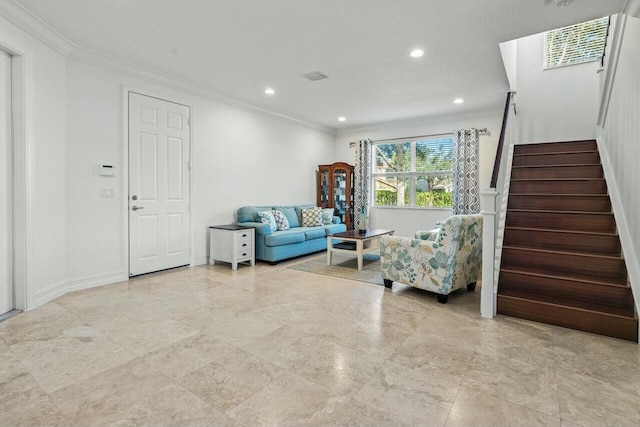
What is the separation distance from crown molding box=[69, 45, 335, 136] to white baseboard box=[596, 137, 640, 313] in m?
4.90

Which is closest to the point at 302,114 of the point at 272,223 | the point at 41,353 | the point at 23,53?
the point at 272,223

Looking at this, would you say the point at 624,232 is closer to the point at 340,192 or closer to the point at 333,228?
the point at 333,228

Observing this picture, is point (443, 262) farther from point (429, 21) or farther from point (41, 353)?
point (41, 353)

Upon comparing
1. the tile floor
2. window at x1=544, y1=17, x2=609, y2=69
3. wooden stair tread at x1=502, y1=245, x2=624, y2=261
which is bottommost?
the tile floor

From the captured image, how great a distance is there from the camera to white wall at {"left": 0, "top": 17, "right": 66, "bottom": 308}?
300 centimetres

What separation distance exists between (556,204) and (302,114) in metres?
4.38

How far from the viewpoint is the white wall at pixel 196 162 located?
3600mm

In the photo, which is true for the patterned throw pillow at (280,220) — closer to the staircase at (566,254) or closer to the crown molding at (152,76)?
the crown molding at (152,76)

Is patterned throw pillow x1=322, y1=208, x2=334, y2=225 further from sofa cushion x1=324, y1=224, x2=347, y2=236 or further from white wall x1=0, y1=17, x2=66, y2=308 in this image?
white wall x1=0, y1=17, x2=66, y2=308

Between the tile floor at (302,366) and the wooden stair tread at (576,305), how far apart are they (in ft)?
0.69

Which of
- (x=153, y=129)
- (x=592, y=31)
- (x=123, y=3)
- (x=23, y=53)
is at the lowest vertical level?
(x=153, y=129)

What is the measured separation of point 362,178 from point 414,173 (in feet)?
3.62

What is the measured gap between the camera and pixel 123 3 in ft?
8.91

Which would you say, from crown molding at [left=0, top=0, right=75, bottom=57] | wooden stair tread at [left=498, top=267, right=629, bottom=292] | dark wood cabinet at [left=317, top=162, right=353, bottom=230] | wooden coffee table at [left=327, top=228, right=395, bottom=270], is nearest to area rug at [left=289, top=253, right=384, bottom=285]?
wooden coffee table at [left=327, top=228, right=395, bottom=270]
